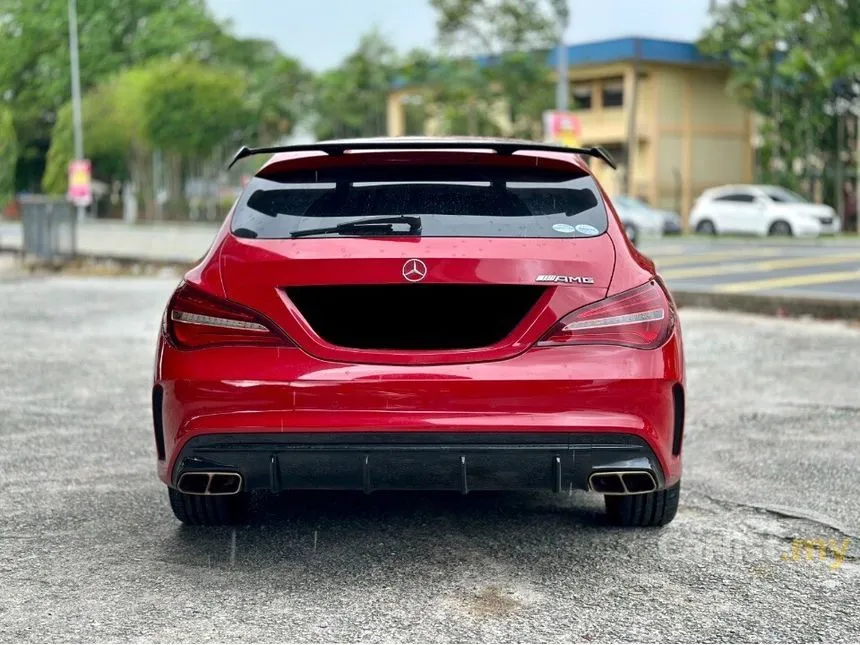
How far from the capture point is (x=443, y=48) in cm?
5100

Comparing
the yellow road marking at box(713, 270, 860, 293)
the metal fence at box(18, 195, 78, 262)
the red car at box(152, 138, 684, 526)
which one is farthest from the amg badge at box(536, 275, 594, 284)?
the metal fence at box(18, 195, 78, 262)

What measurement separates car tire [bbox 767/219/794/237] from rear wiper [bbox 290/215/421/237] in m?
32.8

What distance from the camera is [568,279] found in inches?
160

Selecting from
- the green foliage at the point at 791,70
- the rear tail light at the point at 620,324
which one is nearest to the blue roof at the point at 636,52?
the green foliage at the point at 791,70

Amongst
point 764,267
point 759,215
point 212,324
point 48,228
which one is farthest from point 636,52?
point 212,324

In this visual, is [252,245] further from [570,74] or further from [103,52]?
[103,52]

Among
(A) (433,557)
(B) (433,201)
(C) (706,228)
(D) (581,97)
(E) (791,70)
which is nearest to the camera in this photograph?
(B) (433,201)

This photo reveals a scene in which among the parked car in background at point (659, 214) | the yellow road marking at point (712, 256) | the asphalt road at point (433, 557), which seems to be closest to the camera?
the asphalt road at point (433, 557)

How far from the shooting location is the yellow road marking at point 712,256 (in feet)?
70.6

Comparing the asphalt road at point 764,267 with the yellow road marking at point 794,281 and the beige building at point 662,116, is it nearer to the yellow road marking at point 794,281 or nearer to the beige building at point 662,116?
the yellow road marking at point 794,281

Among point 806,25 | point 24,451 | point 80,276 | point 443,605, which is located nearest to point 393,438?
point 443,605

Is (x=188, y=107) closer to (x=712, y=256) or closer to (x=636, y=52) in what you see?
(x=636, y=52)

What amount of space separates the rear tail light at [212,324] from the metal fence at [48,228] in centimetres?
2156

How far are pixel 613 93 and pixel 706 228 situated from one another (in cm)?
1534
